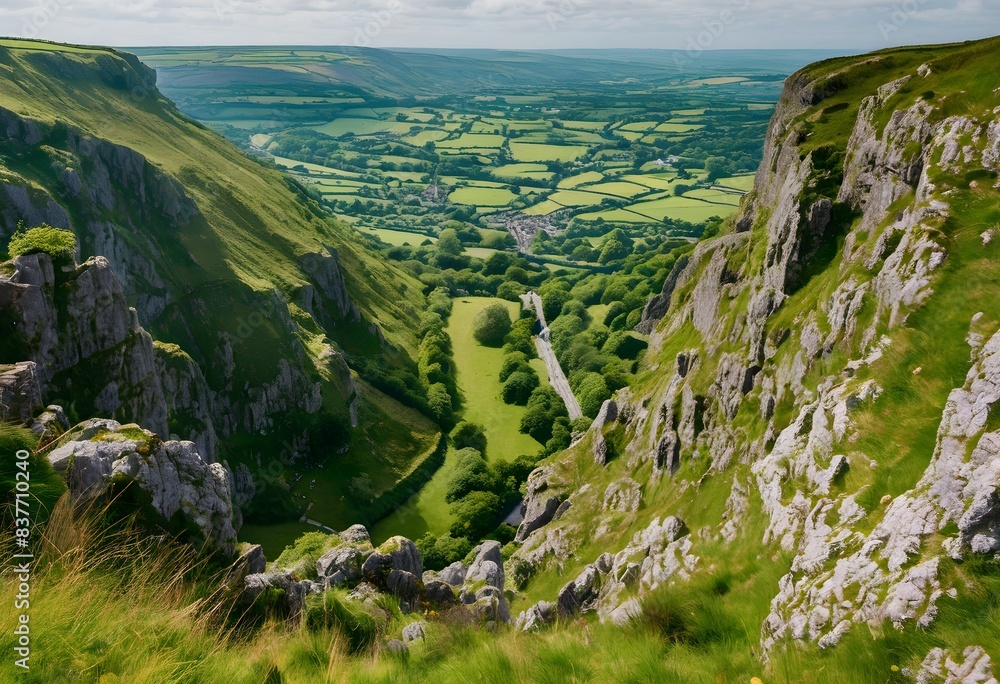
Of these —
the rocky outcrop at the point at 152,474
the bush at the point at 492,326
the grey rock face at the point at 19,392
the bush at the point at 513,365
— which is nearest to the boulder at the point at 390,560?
the rocky outcrop at the point at 152,474

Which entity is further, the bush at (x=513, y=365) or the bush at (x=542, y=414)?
the bush at (x=513, y=365)

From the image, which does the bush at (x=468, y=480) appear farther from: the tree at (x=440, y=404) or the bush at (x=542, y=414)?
the tree at (x=440, y=404)

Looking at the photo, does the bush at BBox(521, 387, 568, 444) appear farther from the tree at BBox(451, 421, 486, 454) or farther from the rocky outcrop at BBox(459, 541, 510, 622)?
the rocky outcrop at BBox(459, 541, 510, 622)

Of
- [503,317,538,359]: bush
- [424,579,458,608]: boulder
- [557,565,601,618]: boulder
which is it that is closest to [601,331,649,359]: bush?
[503,317,538,359]: bush

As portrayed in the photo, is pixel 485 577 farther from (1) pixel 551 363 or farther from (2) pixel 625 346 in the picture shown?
(1) pixel 551 363

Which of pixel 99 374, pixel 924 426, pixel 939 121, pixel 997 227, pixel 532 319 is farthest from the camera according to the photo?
pixel 532 319

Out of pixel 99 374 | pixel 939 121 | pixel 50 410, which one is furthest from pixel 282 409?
pixel 939 121

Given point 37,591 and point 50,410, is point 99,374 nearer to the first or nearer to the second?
point 50,410
